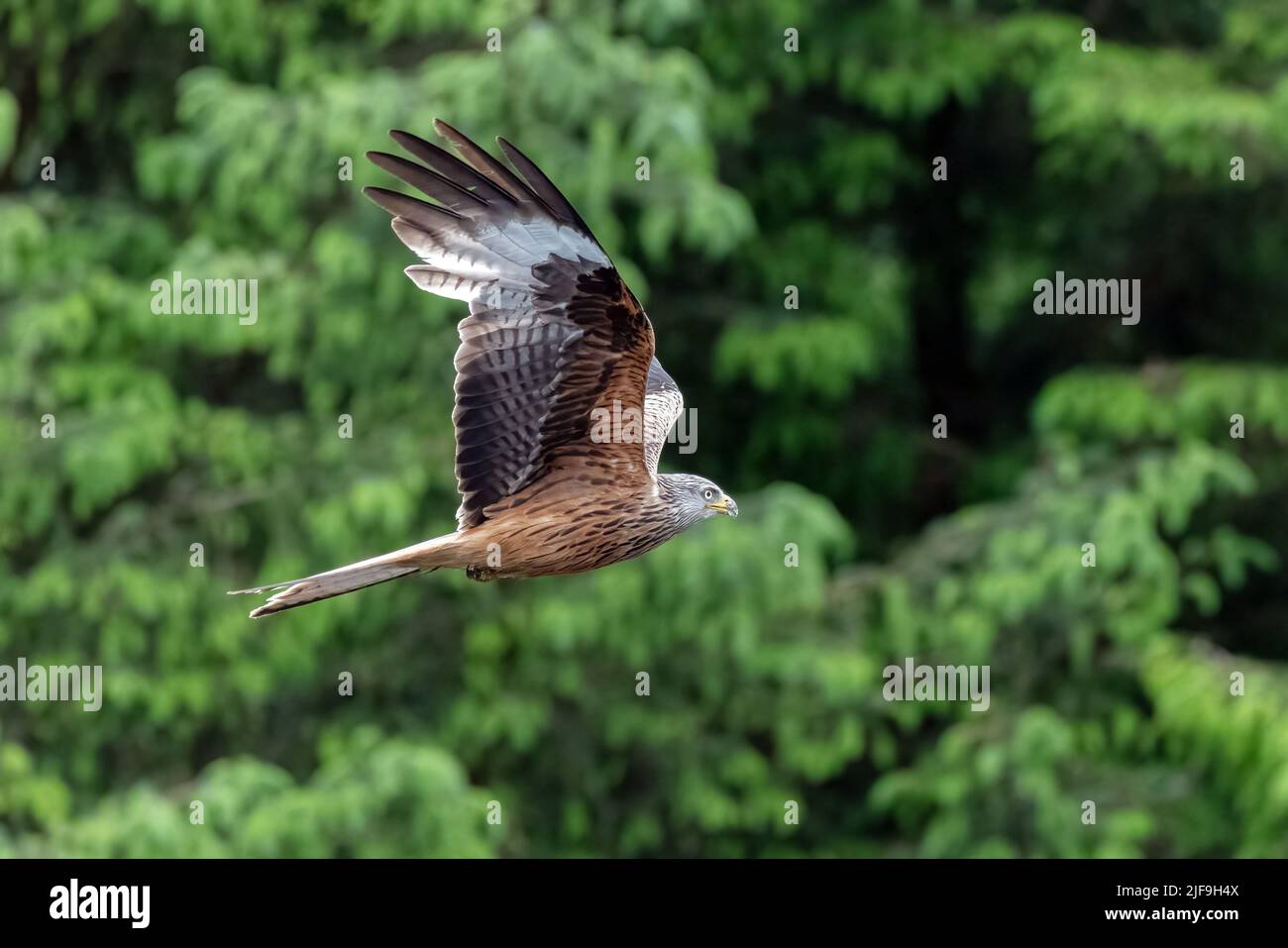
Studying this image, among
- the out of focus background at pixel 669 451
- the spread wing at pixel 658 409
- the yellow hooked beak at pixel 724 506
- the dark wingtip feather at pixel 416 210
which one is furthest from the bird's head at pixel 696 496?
the out of focus background at pixel 669 451

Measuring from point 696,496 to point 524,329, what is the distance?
0.65m

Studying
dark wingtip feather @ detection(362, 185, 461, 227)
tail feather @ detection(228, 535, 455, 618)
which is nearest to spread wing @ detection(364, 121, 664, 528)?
dark wingtip feather @ detection(362, 185, 461, 227)

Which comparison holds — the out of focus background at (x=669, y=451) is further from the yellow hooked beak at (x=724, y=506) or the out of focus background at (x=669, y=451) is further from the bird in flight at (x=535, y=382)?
the bird in flight at (x=535, y=382)

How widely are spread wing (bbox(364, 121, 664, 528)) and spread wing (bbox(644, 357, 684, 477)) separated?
65cm

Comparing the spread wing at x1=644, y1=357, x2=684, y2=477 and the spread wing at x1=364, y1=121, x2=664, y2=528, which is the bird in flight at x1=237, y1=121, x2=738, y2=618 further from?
the spread wing at x1=644, y1=357, x2=684, y2=477

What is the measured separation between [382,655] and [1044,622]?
12.7ft

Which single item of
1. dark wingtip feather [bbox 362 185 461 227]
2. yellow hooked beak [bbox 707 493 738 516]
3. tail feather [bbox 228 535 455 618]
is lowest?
tail feather [bbox 228 535 455 618]

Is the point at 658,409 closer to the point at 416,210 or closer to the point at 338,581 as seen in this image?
the point at 416,210

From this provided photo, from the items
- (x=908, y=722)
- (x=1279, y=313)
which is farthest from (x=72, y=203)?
(x=1279, y=313)

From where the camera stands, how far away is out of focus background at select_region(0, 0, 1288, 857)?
35.4 feet

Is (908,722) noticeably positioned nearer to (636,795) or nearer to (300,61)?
(636,795)

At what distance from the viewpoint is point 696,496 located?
5.69 meters

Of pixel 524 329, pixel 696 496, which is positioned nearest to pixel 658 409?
pixel 696 496
